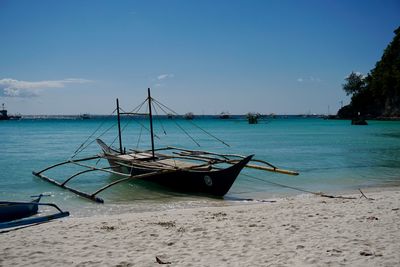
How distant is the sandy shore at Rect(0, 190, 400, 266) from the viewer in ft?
16.7

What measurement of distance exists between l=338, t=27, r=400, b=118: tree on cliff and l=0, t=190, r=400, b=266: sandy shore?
270ft

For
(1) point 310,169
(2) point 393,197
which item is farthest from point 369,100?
(2) point 393,197

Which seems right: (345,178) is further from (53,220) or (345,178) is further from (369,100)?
(369,100)

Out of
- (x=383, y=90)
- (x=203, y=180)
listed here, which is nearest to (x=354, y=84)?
(x=383, y=90)

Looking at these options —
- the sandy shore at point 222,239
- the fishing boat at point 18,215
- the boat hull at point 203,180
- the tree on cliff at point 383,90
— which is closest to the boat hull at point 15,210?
→ the fishing boat at point 18,215

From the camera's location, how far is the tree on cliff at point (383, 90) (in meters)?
82.1

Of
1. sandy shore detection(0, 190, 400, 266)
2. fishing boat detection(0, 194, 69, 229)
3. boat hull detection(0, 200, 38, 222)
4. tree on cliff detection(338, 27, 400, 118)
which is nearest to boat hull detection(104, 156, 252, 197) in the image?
sandy shore detection(0, 190, 400, 266)

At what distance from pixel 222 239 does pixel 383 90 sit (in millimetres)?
92461

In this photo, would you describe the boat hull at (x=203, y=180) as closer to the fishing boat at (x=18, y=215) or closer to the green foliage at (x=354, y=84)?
the fishing boat at (x=18, y=215)

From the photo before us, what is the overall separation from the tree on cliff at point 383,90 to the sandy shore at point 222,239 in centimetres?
8222

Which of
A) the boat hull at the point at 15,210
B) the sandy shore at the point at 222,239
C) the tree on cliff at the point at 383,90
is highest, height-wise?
the tree on cliff at the point at 383,90

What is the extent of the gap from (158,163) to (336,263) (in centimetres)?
933

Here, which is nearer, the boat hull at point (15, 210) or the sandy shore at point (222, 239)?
the sandy shore at point (222, 239)

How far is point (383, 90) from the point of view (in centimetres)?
8512
